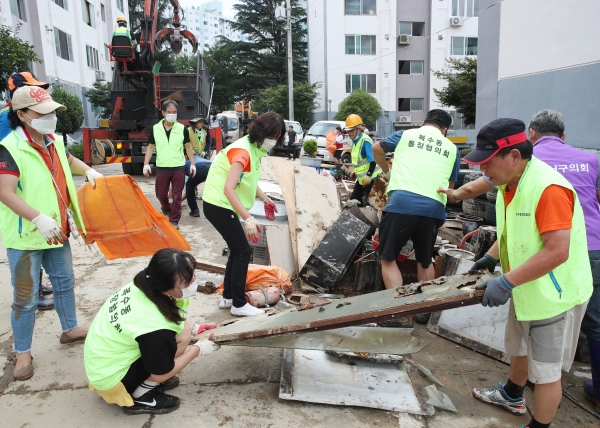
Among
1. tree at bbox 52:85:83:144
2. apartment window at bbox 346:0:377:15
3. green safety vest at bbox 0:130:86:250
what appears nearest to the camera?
green safety vest at bbox 0:130:86:250

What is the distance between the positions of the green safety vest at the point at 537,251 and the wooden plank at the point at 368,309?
0.25m

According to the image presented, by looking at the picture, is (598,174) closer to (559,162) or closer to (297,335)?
(559,162)

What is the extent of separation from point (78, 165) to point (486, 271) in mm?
2815

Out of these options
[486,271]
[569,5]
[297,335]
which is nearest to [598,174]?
[486,271]

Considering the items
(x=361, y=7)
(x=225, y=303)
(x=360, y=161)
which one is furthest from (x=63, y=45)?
(x=225, y=303)

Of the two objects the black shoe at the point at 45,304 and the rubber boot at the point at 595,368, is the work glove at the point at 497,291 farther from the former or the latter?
the black shoe at the point at 45,304

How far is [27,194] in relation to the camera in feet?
8.85

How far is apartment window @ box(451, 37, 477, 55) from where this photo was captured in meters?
29.0

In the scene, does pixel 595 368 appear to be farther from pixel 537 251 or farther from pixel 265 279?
pixel 265 279

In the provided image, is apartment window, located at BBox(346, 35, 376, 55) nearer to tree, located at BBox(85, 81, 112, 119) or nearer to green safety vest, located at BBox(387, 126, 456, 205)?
tree, located at BBox(85, 81, 112, 119)

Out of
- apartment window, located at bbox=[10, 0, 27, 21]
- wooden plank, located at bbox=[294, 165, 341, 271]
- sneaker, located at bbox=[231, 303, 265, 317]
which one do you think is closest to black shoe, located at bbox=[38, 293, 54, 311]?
sneaker, located at bbox=[231, 303, 265, 317]

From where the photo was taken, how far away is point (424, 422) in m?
2.41

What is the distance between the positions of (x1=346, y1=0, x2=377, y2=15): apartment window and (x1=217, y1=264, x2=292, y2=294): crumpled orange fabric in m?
28.0

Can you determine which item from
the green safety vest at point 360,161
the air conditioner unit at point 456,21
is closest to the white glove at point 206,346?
the green safety vest at point 360,161
